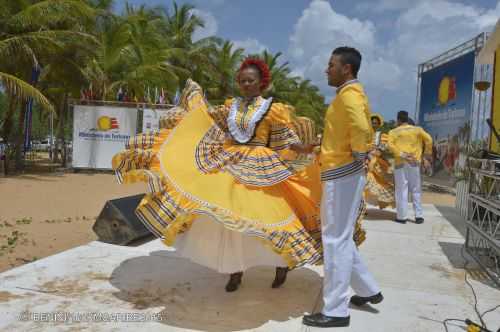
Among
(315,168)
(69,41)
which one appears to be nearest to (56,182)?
(69,41)

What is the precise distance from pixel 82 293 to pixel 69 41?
15.2m

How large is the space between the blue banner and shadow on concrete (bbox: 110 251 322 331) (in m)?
9.88

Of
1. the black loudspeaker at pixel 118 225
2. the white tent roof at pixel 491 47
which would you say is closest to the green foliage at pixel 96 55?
the black loudspeaker at pixel 118 225

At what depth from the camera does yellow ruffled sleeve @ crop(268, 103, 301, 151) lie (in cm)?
381

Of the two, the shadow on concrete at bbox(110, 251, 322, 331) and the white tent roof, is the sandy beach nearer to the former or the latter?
the shadow on concrete at bbox(110, 251, 322, 331)

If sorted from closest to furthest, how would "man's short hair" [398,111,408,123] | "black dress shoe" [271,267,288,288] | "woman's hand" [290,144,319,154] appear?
1. "woman's hand" [290,144,319,154]
2. "black dress shoe" [271,267,288,288]
3. "man's short hair" [398,111,408,123]

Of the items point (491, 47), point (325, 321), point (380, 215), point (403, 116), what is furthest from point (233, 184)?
point (491, 47)

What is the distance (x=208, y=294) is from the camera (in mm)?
3822

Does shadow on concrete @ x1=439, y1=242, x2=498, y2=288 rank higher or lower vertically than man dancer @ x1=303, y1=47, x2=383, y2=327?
lower

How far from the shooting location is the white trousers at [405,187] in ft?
25.7

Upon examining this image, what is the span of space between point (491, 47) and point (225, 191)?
6290mm

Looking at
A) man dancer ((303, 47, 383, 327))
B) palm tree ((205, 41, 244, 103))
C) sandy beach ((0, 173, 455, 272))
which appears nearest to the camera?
man dancer ((303, 47, 383, 327))

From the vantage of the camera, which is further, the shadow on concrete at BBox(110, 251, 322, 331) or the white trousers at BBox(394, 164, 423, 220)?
the white trousers at BBox(394, 164, 423, 220)

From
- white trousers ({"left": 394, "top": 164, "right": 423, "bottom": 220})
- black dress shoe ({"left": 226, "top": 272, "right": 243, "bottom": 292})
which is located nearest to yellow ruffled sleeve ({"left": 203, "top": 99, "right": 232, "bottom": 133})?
black dress shoe ({"left": 226, "top": 272, "right": 243, "bottom": 292})
